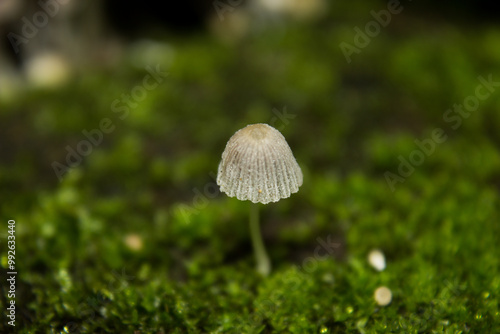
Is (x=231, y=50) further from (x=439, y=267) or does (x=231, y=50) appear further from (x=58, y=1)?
(x=439, y=267)

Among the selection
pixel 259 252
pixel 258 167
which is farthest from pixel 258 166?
pixel 259 252

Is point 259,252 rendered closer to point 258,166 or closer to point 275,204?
point 275,204

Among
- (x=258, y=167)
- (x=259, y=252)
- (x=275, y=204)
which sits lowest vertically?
(x=275, y=204)

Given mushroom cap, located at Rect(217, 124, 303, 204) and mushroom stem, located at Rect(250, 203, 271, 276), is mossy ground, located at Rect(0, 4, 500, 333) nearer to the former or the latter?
mushroom stem, located at Rect(250, 203, 271, 276)

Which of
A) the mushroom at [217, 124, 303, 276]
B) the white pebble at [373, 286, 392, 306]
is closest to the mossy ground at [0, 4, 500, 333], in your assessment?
the white pebble at [373, 286, 392, 306]

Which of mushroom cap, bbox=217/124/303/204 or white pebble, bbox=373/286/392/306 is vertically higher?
mushroom cap, bbox=217/124/303/204

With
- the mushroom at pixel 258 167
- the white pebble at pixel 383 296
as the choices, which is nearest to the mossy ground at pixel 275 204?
the white pebble at pixel 383 296

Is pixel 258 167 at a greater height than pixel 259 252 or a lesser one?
greater
